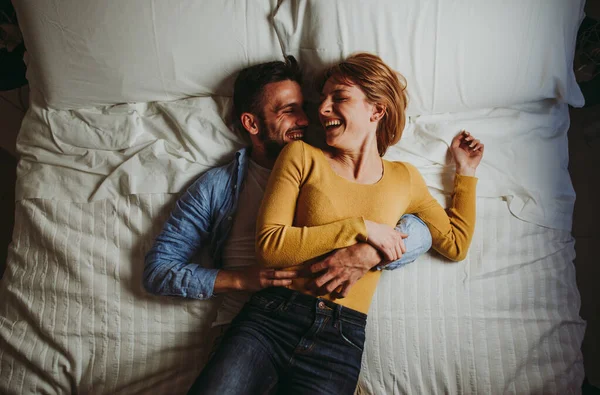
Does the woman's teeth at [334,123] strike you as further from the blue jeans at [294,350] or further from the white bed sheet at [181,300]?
the blue jeans at [294,350]

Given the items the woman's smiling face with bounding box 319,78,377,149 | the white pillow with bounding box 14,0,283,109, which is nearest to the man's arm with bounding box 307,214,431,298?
the woman's smiling face with bounding box 319,78,377,149

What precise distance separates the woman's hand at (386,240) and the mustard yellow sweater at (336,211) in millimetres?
27

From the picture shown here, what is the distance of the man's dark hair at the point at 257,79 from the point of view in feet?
4.01

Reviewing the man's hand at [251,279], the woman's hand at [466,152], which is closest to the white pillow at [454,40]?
the woman's hand at [466,152]

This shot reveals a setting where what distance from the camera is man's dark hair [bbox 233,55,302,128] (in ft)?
4.01

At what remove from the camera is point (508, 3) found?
3.76 ft

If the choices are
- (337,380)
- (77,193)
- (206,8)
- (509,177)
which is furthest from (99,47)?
(509,177)

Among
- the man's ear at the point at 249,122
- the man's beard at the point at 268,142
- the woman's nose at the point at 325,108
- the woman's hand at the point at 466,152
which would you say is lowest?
the woman's hand at the point at 466,152

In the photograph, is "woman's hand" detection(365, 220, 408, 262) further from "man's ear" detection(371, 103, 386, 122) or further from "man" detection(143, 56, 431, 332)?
"man's ear" detection(371, 103, 386, 122)

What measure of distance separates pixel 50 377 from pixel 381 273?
986 mm

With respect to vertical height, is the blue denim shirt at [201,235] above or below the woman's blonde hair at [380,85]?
below

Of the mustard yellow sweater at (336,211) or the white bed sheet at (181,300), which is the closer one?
the mustard yellow sweater at (336,211)

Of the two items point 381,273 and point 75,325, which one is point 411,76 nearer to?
point 381,273

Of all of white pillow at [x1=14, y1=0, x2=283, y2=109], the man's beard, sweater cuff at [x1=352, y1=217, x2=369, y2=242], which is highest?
white pillow at [x1=14, y1=0, x2=283, y2=109]
